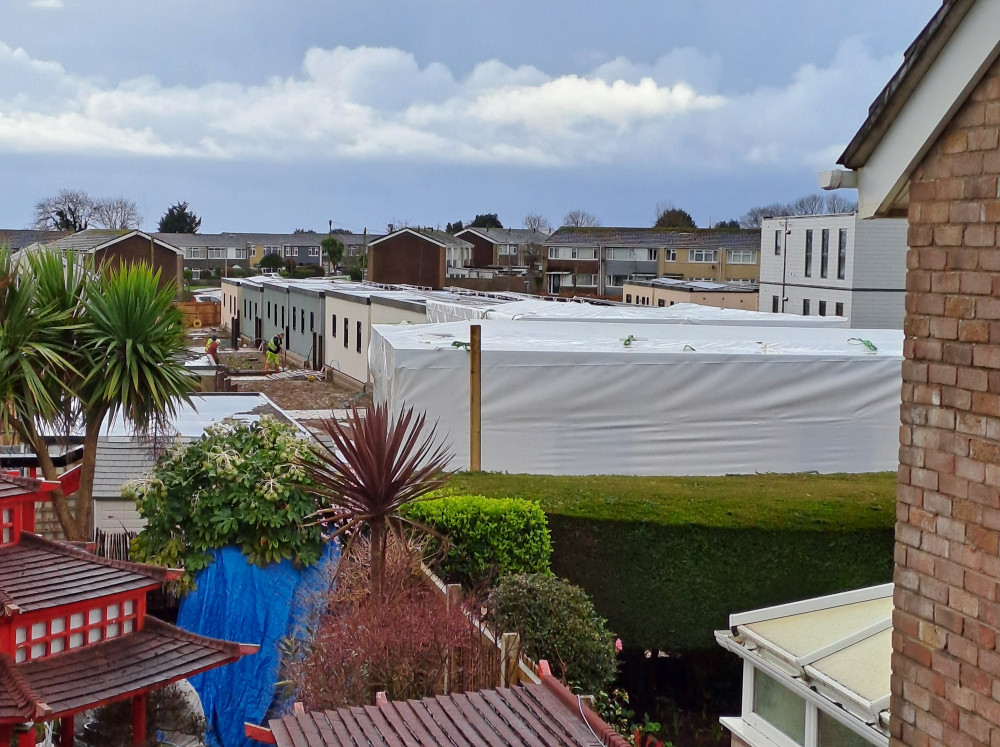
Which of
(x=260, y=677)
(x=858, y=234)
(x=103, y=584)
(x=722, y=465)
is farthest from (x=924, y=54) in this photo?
(x=858, y=234)

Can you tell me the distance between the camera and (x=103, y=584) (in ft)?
30.2

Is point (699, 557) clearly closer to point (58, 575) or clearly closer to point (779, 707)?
point (779, 707)

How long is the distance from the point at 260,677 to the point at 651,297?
47815mm

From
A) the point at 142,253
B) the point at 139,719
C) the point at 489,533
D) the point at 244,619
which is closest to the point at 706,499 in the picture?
the point at 489,533

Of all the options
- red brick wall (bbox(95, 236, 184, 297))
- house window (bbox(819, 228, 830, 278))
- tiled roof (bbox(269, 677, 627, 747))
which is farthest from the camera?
red brick wall (bbox(95, 236, 184, 297))

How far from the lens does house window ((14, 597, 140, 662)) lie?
873 cm

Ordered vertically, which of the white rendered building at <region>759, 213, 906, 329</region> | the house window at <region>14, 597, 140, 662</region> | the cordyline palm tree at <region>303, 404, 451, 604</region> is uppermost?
the white rendered building at <region>759, 213, 906, 329</region>

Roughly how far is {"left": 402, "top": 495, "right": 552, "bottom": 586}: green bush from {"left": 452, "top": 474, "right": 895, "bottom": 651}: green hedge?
1.31 feet

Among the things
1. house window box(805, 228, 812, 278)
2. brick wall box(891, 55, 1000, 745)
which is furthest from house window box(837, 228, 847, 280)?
brick wall box(891, 55, 1000, 745)

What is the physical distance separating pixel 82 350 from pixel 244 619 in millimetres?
3360

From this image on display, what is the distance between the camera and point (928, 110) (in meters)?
4.12

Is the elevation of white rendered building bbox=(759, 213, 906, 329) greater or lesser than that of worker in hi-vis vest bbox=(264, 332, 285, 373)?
greater

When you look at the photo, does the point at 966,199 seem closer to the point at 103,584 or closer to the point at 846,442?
the point at 103,584

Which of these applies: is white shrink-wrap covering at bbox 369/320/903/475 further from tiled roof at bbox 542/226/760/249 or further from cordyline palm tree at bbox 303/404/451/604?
tiled roof at bbox 542/226/760/249
